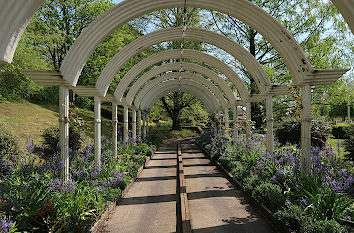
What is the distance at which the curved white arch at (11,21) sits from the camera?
227 centimetres

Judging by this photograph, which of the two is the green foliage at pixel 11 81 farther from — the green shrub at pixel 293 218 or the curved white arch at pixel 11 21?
the green shrub at pixel 293 218

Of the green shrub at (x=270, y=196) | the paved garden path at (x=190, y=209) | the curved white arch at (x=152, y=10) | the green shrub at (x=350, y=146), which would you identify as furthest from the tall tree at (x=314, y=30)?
the green shrub at (x=270, y=196)

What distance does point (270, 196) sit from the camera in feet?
14.9

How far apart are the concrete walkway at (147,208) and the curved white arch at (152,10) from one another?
304 cm

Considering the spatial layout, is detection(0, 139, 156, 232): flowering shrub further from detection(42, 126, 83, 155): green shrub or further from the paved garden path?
detection(42, 126, 83, 155): green shrub

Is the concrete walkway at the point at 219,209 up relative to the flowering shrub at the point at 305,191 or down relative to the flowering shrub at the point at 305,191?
down

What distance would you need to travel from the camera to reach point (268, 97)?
761 cm

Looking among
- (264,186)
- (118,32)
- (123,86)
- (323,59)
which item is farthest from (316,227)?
(118,32)

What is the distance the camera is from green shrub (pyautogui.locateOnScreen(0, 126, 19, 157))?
6209 mm

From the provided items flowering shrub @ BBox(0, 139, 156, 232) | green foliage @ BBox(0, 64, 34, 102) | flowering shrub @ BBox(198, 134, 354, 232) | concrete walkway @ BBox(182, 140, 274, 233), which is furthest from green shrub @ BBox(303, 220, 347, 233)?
green foliage @ BBox(0, 64, 34, 102)

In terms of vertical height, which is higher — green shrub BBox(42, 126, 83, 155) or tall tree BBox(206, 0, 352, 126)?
tall tree BBox(206, 0, 352, 126)

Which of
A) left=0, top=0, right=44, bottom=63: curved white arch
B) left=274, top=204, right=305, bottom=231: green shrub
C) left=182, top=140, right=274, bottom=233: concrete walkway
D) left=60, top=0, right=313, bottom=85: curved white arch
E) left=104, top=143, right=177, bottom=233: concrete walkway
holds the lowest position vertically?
left=104, top=143, right=177, bottom=233: concrete walkway

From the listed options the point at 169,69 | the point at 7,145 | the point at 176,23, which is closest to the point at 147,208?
the point at 7,145

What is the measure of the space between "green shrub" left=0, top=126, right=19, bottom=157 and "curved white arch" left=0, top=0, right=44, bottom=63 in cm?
496
